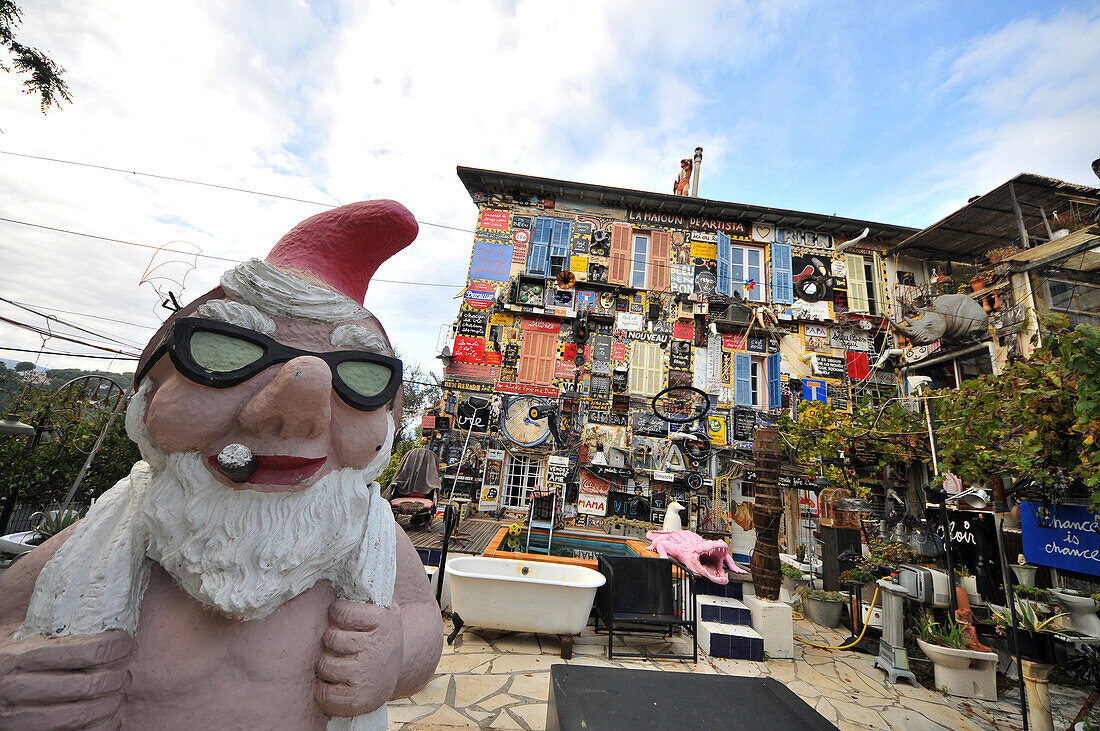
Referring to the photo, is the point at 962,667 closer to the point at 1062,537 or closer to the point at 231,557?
the point at 1062,537

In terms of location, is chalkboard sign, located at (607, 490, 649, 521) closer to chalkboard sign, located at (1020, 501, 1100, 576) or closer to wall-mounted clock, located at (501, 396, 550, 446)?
wall-mounted clock, located at (501, 396, 550, 446)

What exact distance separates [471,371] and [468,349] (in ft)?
1.90

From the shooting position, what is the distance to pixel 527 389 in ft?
35.5

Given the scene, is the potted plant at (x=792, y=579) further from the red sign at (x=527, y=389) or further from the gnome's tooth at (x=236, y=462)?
the gnome's tooth at (x=236, y=462)

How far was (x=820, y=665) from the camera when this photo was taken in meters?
4.61

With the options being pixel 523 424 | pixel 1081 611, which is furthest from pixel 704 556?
pixel 523 424

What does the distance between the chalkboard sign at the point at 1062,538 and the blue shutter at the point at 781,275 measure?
8.27m

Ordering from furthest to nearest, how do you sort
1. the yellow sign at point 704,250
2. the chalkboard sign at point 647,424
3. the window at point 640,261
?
the yellow sign at point 704,250
the window at point 640,261
the chalkboard sign at point 647,424

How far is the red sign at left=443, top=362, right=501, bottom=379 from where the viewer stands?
10.8m

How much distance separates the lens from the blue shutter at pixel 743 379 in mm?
11148

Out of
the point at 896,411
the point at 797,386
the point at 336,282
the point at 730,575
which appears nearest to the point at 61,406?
the point at 336,282

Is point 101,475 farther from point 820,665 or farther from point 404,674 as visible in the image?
point 820,665

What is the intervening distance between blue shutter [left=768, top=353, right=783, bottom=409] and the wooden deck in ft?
24.7

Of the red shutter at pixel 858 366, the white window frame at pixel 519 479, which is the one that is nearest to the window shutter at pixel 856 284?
the red shutter at pixel 858 366
